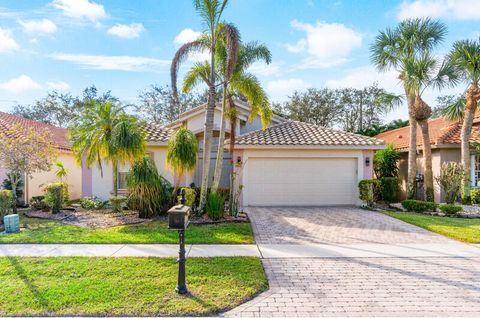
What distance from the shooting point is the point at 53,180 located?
1719 cm

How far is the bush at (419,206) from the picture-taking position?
12699mm

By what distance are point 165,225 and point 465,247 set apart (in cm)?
868

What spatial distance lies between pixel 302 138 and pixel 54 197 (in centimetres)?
1166

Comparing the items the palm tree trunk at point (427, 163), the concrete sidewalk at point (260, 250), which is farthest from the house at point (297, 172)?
the concrete sidewalk at point (260, 250)

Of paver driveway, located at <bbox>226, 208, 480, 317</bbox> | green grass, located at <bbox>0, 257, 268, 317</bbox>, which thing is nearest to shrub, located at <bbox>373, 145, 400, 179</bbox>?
paver driveway, located at <bbox>226, 208, 480, 317</bbox>

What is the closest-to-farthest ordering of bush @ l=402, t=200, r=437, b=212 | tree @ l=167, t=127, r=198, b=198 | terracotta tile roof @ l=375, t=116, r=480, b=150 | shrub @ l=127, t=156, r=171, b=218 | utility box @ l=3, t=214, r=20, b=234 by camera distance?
utility box @ l=3, t=214, r=20, b=234, shrub @ l=127, t=156, r=171, b=218, tree @ l=167, t=127, r=198, b=198, bush @ l=402, t=200, r=437, b=212, terracotta tile roof @ l=375, t=116, r=480, b=150

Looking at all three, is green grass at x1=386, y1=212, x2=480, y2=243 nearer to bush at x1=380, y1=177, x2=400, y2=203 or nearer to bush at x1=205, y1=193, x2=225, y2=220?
bush at x1=380, y1=177, x2=400, y2=203

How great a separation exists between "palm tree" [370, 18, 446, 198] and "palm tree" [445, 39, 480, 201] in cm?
111

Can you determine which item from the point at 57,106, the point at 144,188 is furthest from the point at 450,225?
the point at 57,106

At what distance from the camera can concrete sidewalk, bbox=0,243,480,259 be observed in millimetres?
6684

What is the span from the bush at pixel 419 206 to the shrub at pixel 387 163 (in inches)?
160

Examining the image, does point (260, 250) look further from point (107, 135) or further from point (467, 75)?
point (467, 75)

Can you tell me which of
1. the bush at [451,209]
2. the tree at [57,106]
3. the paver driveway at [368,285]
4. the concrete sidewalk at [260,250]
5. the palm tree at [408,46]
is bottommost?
the paver driveway at [368,285]

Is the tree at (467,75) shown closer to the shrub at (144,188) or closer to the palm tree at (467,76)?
the palm tree at (467,76)
